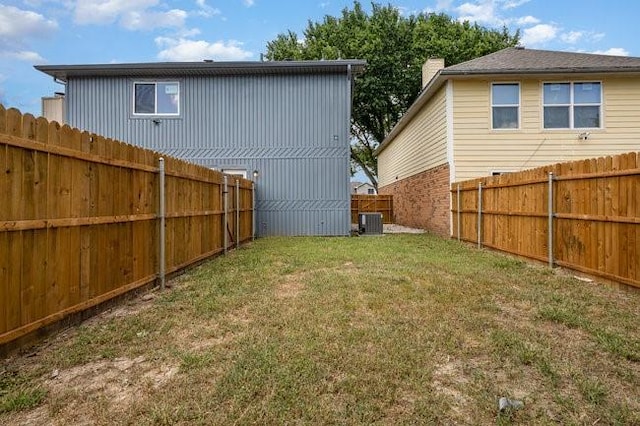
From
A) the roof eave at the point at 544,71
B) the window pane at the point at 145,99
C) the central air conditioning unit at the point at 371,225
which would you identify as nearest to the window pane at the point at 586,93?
the roof eave at the point at 544,71

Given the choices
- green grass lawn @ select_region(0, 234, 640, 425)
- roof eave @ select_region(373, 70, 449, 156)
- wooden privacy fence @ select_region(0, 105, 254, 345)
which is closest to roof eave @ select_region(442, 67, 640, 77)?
roof eave @ select_region(373, 70, 449, 156)

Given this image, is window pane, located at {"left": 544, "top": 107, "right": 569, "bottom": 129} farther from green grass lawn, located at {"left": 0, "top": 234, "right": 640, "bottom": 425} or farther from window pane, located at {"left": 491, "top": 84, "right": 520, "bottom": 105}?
green grass lawn, located at {"left": 0, "top": 234, "right": 640, "bottom": 425}

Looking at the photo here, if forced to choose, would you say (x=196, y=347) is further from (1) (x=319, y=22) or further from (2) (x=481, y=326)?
(1) (x=319, y=22)

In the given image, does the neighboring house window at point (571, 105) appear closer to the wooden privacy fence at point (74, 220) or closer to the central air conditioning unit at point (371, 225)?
the central air conditioning unit at point (371, 225)

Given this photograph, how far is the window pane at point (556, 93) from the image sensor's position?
11.4m

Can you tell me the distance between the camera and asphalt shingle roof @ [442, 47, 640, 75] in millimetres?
10867

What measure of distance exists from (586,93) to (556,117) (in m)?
1.08

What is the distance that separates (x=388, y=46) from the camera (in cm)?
2459

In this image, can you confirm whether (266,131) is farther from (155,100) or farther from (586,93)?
(586,93)

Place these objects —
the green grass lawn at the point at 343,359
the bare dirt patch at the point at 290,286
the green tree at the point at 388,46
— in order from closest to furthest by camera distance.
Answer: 1. the green grass lawn at the point at 343,359
2. the bare dirt patch at the point at 290,286
3. the green tree at the point at 388,46

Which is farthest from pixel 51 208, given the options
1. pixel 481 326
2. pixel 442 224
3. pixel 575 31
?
pixel 575 31

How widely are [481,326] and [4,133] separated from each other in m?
4.16

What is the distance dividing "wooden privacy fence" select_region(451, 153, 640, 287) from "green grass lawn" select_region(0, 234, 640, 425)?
0.62m

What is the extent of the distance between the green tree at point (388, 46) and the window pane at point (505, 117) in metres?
13.6
